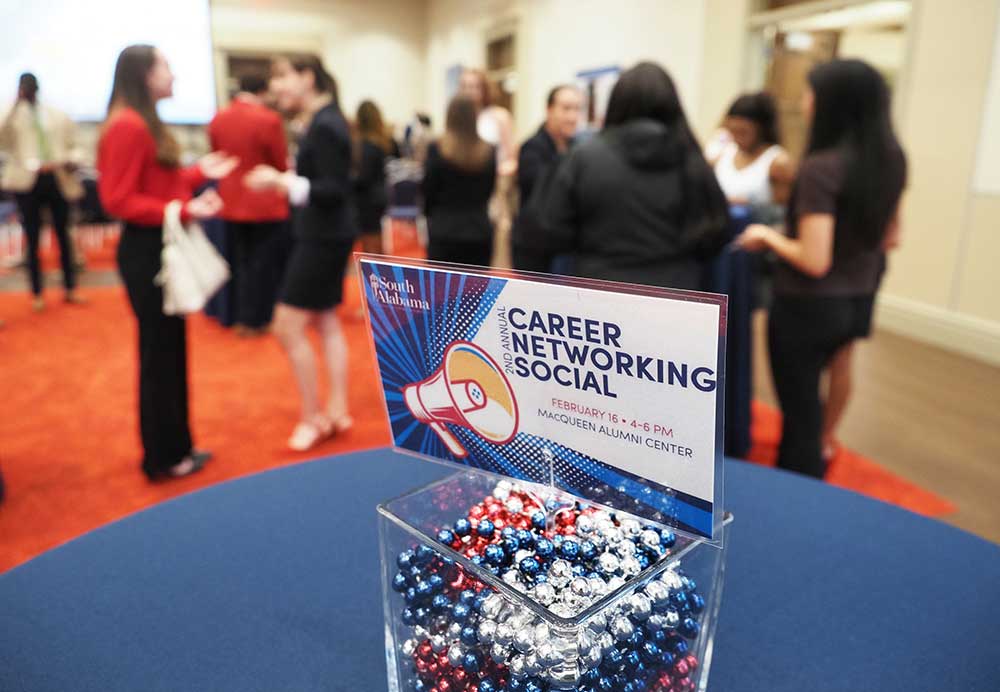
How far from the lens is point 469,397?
65 centimetres

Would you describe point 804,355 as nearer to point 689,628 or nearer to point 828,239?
point 828,239

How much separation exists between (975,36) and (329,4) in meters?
10.9

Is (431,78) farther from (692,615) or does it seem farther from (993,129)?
(692,615)

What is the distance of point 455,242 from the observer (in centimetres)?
320

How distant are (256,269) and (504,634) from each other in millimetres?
4032

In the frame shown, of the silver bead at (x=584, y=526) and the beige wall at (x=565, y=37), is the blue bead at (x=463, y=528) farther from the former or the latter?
the beige wall at (x=565, y=37)

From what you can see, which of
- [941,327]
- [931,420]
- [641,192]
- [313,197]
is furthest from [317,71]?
[941,327]

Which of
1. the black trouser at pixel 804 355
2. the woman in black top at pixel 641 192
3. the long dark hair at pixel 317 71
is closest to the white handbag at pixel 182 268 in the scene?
the long dark hair at pixel 317 71

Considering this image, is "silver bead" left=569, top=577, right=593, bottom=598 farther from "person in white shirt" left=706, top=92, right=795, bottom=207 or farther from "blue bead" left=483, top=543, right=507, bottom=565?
"person in white shirt" left=706, top=92, right=795, bottom=207

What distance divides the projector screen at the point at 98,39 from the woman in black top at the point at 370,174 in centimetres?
107

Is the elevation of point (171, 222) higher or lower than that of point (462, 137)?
lower

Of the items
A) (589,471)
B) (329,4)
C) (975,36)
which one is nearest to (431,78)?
(329,4)

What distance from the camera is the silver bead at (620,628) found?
1.65 ft

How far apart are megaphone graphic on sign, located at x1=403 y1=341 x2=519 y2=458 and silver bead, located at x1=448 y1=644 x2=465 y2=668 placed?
179 mm
